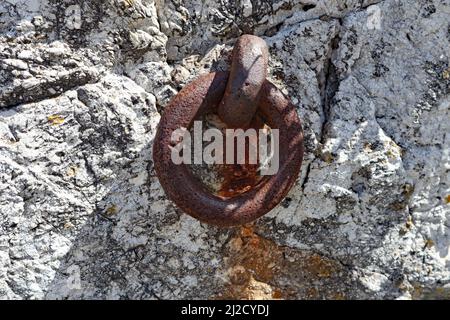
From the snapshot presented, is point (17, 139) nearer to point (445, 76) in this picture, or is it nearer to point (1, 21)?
point (1, 21)

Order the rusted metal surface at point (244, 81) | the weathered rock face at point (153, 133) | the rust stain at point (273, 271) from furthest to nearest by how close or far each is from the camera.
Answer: the rust stain at point (273, 271) → the weathered rock face at point (153, 133) → the rusted metal surface at point (244, 81)

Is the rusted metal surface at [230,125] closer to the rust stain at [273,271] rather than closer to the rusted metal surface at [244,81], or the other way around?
the rusted metal surface at [244,81]

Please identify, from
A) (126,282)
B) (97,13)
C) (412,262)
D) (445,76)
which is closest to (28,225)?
(126,282)

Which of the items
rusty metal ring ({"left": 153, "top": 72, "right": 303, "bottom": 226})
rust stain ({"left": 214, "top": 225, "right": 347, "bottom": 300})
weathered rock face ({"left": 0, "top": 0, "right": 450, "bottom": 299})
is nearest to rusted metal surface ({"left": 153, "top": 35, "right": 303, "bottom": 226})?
rusty metal ring ({"left": 153, "top": 72, "right": 303, "bottom": 226})

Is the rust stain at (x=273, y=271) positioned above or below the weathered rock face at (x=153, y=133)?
below

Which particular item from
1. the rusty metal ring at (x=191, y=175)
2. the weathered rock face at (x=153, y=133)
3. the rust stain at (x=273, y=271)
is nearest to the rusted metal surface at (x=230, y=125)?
→ the rusty metal ring at (x=191, y=175)

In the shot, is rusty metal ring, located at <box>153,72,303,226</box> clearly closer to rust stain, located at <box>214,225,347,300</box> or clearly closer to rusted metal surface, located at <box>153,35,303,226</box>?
rusted metal surface, located at <box>153,35,303,226</box>

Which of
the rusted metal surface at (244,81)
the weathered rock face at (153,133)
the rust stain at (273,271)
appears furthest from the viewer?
the rust stain at (273,271)
